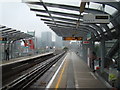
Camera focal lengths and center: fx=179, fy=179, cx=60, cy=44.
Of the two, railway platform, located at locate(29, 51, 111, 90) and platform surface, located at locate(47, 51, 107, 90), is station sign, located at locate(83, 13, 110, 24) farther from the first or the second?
platform surface, located at locate(47, 51, 107, 90)

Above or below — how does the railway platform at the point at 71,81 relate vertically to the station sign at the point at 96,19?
below

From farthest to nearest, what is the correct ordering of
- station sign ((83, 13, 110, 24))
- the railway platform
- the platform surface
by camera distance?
the platform surface, the railway platform, station sign ((83, 13, 110, 24))

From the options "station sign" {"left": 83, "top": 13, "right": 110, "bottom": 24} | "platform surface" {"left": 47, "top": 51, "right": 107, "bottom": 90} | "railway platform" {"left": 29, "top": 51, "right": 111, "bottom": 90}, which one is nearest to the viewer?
"station sign" {"left": 83, "top": 13, "right": 110, "bottom": 24}

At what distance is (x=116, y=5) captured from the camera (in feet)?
24.7

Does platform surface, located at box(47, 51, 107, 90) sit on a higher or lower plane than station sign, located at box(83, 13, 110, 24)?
lower

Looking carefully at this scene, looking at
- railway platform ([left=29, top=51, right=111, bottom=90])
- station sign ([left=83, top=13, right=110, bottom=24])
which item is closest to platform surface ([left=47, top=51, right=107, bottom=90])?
railway platform ([left=29, top=51, right=111, bottom=90])

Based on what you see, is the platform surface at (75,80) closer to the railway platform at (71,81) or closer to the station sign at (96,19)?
the railway platform at (71,81)

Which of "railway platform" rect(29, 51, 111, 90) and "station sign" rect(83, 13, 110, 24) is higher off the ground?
"station sign" rect(83, 13, 110, 24)

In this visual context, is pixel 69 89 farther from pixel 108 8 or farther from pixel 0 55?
pixel 0 55

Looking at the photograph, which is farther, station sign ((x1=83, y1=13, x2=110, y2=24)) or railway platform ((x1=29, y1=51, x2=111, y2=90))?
railway platform ((x1=29, y1=51, x2=111, y2=90))

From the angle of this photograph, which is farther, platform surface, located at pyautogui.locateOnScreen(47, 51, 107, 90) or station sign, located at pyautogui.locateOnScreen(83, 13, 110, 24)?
platform surface, located at pyautogui.locateOnScreen(47, 51, 107, 90)

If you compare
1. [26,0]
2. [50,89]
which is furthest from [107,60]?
[26,0]

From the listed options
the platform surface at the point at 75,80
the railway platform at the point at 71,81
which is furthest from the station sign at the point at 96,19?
the platform surface at the point at 75,80

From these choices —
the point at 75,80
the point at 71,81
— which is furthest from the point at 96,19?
the point at 75,80
